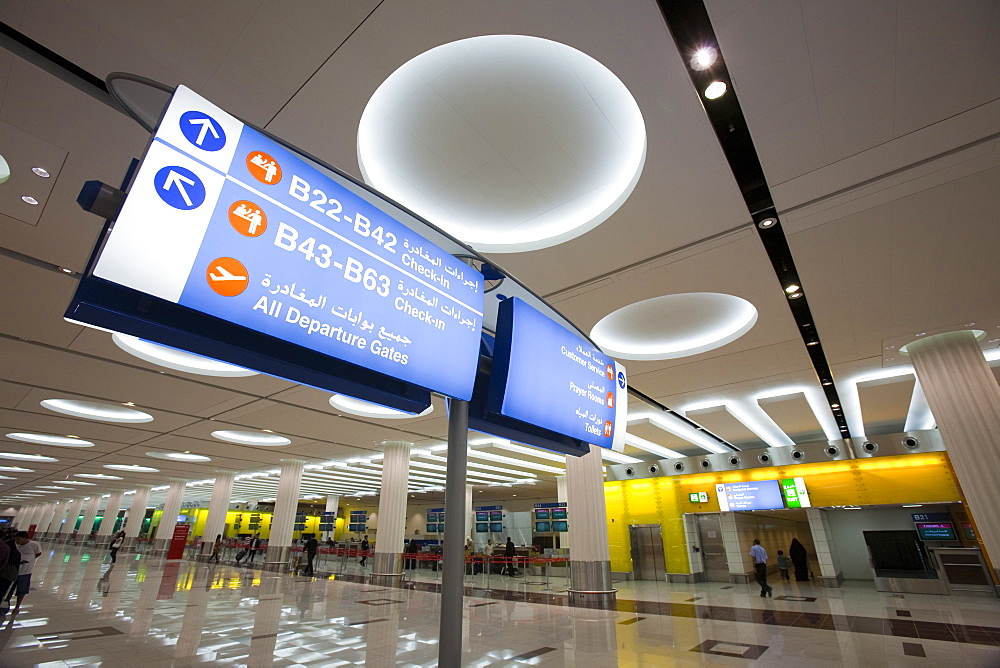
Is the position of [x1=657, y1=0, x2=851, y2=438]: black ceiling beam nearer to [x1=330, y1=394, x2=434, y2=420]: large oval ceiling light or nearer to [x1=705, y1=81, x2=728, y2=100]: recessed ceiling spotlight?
[x1=705, y1=81, x2=728, y2=100]: recessed ceiling spotlight

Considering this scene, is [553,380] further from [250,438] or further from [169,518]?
[169,518]

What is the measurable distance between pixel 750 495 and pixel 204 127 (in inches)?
848

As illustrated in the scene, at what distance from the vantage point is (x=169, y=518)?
109 ft

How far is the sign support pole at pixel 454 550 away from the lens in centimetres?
263

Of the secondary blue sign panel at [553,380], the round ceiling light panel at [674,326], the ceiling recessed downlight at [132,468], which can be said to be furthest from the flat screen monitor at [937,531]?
the ceiling recessed downlight at [132,468]

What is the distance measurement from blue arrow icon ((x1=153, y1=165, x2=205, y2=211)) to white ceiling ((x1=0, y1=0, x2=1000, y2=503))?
2.82 m

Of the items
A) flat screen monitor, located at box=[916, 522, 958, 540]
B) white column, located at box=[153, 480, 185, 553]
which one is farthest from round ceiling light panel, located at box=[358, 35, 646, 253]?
white column, located at box=[153, 480, 185, 553]

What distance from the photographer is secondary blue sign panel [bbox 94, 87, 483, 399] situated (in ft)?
6.49

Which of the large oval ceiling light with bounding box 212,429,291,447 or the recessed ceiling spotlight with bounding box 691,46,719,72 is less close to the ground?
the recessed ceiling spotlight with bounding box 691,46,719,72

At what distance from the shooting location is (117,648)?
6.84 meters

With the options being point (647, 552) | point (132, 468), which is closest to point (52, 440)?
point (132, 468)

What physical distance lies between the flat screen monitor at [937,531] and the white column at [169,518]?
133 feet

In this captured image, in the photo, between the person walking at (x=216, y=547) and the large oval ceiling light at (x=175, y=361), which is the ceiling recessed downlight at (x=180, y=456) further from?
the large oval ceiling light at (x=175, y=361)

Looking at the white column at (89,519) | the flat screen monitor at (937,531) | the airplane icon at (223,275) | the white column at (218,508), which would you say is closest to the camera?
the airplane icon at (223,275)
